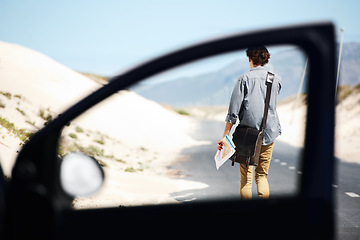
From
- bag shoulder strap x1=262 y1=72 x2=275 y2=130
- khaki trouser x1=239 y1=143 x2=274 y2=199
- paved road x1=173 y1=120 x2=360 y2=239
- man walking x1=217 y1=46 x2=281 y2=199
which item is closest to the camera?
bag shoulder strap x1=262 y1=72 x2=275 y2=130

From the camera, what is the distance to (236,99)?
329 centimetres

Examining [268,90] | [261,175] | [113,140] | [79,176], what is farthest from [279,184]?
[113,140]

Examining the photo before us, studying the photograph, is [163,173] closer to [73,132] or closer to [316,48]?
[73,132]

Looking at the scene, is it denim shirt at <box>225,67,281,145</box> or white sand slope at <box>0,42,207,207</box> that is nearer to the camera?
→ denim shirt at <box>225,67,281,145</box>

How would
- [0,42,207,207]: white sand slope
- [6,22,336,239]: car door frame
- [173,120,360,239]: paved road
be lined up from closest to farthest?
[6,22,336,239]: car door frame, [0,42,207,207]: white sand slope, [173,120,360,239]: paved road

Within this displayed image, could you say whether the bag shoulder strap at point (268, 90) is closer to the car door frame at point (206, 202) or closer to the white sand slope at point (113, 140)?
the white sand slope at point (113, 140)

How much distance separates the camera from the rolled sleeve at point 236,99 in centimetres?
326

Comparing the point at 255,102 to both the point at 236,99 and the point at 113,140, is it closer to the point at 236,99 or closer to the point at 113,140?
the point at 236,99

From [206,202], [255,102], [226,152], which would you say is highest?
[255,102]

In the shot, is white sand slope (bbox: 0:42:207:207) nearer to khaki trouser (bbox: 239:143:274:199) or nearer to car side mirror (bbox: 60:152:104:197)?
car side mirror (bbox: 60:152:104:197)

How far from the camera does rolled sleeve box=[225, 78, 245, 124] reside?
326 cm

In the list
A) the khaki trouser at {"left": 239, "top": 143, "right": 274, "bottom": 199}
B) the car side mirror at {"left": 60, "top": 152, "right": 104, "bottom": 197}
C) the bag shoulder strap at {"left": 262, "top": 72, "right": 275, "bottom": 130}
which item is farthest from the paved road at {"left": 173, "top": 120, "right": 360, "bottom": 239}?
the car side mirror at {"left": 60, "top": 152, "right": 104, "bottom": 197}

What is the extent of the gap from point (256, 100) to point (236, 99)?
0.16 m

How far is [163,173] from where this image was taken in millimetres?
12328
